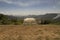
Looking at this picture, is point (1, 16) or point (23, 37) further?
point (1, 16)

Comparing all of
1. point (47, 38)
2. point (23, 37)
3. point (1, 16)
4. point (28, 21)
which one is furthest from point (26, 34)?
point (1, 16)

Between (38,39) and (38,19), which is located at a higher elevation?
(38,19)

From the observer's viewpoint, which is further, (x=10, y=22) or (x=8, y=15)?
(x=8, y=15)

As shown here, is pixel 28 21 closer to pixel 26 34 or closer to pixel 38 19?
pixel 38 19

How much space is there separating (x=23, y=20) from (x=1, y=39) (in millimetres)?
3980

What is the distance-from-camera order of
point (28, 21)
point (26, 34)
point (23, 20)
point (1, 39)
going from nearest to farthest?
point (1, 39)
point (26, 34)
point (28, 21)
point (23, 20)

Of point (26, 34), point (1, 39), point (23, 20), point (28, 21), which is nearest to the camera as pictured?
point (1, 39)

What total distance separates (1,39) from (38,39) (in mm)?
1516

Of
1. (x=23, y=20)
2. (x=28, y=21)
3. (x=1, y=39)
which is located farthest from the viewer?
(x=23, y=20)

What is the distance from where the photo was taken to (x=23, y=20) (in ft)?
30.6

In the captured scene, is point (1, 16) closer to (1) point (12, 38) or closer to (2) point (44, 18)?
(2) point (44, 18)

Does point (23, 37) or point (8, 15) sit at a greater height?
point (8, 15)

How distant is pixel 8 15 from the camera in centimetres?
982

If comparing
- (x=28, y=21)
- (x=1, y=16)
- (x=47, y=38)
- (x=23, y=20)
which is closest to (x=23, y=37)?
(x=47, y=38)
